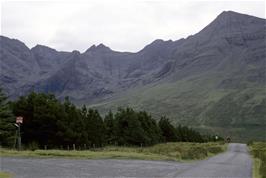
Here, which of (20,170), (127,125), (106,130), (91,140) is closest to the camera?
(20,170)

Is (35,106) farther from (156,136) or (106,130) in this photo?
(156,136)

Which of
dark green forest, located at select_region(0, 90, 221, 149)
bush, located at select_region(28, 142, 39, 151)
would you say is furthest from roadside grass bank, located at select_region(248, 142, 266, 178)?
dark green forest, located at select_region(0, 90, 221, 149)

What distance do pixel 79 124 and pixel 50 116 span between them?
829 centimetres

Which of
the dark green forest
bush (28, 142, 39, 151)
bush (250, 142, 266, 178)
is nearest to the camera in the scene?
bush (250, 142, 266, 178)

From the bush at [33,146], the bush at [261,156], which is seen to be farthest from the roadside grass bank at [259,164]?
the bush at [33,146]

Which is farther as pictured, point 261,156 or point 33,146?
point 261,156

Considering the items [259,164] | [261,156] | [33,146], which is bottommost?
[259,164]

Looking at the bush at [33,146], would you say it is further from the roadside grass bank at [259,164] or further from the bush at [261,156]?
the bush at [261,156]

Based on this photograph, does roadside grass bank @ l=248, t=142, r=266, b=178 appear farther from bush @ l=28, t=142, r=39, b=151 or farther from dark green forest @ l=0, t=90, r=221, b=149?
dark green forest @ l=0, t=90, r=221, b=149

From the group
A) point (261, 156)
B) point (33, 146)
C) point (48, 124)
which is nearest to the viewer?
point (33, 146)

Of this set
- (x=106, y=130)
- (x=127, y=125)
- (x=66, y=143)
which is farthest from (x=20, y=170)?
(x=127, y=125)

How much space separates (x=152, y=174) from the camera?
27.2 metres

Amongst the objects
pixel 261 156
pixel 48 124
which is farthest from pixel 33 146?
pixel 261 156

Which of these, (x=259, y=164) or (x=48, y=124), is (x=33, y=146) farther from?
(x=259, y=164)
